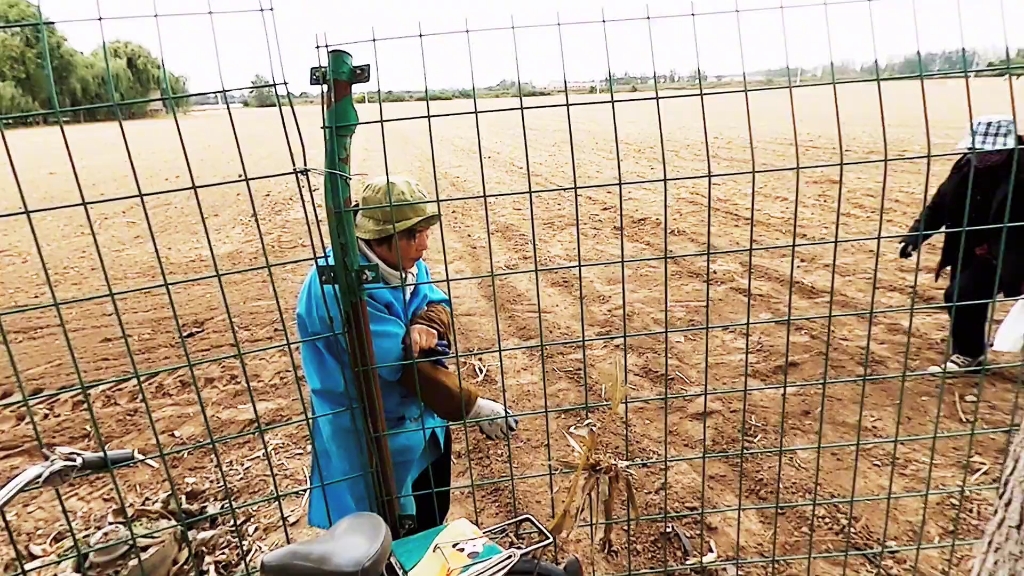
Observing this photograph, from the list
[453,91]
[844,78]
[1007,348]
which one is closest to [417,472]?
[453,91]

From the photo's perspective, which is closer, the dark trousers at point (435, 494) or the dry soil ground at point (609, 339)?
the dry soil ground at point (609, 339)

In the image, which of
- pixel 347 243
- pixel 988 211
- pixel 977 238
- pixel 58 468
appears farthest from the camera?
pixel 977 238

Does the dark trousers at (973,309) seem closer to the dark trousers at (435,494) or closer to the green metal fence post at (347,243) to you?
the dark trousers at (435,494)

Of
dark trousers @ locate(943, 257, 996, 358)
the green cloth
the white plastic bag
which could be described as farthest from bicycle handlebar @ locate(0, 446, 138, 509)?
dark trousers @ locate(943, 257, 996, 358)

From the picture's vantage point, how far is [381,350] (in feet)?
8.07

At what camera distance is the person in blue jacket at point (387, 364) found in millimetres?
2453

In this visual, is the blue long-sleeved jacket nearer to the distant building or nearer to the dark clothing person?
the distant building

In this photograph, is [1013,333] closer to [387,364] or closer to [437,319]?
[437,319]

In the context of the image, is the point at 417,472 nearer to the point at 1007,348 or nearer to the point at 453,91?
the point at 453,91

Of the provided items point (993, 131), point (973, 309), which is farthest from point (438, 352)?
point (973, 309)

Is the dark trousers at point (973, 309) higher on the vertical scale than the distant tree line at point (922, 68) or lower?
lower

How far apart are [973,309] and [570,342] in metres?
4.25

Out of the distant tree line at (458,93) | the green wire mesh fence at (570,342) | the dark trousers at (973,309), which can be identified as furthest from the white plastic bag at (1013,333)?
the dark trousers at (973,309)

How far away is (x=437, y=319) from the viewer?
2.64 meters
